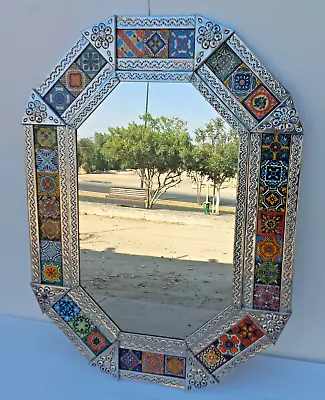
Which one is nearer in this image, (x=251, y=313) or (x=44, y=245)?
(x=251, y=313)

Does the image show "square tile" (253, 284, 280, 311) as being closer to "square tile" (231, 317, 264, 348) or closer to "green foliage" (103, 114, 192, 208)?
"square tile" (231, 317, 264, 348)

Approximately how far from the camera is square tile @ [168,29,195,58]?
1074mm

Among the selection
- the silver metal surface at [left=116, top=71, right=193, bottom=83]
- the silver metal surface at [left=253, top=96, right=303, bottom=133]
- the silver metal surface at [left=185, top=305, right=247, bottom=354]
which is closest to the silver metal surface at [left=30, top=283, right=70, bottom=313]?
the silver metal surface at [left=185, top=305, right=247, bottom=354]

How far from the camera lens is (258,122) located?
1.07 metres

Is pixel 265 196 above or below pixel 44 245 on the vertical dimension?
above

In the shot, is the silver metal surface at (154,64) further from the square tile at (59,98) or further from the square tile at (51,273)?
the square tile at (51,273)

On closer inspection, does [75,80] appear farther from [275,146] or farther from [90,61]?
[275,146]

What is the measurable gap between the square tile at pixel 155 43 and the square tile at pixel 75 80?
6.6 inches

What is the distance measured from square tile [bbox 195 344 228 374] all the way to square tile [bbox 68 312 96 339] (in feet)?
0.97
